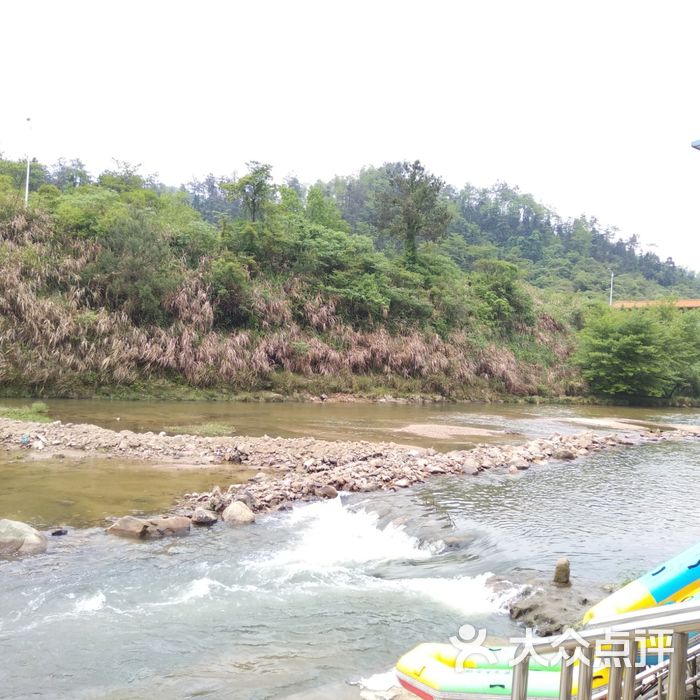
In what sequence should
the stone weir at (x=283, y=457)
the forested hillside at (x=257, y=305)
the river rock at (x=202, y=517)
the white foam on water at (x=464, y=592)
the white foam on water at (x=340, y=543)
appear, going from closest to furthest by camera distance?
the white foam on water at (x=464, y=592)
the white foam on water at (x=340, y=543)
the river rock at (x=202, y=517)
the stone weir at (x=283, y=457)
the forested hillside at (x=257, y=305)

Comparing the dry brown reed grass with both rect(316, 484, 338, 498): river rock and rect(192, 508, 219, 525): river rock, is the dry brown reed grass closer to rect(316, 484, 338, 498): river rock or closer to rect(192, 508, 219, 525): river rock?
rect(316, 484, 338, 498): river rock

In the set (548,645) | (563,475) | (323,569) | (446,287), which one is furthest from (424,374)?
(548,645)

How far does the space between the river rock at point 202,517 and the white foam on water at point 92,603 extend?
238cm

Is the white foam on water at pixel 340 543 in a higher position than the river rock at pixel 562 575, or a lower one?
lower

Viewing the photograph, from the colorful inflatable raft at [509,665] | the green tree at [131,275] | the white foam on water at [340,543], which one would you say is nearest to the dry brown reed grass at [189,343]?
the green tree at [131,275]

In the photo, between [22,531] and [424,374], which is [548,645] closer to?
[22,531]

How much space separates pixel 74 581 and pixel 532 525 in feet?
19.5

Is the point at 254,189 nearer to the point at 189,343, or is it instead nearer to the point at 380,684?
the point at 189,343

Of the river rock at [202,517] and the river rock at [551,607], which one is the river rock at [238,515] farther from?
the river rock at [551,607]

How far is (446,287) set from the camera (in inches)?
1443

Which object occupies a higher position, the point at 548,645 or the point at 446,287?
the point at 446,287

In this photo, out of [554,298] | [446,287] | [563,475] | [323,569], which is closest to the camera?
[323,569]

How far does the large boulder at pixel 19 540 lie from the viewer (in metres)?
6.93

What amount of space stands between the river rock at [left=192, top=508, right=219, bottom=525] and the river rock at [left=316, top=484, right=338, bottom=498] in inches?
82.3
